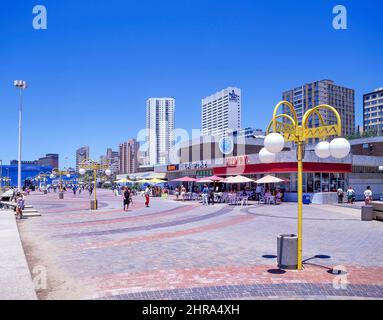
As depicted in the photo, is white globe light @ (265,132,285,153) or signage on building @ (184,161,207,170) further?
signage on building @ (184,161,207,170)

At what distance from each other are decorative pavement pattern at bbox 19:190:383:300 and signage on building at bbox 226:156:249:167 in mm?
20906

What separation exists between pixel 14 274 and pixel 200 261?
14.5 ft

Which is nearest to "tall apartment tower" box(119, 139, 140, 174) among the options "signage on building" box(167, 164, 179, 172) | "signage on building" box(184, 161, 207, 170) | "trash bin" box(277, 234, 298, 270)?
"signage on building" box(167, 164, 179, 172)

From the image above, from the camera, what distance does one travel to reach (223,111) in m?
162

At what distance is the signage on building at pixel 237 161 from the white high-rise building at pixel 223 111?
113 metres

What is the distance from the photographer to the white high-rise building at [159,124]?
157500 millimetres

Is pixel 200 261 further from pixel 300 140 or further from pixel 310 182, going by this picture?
pixel 310 182

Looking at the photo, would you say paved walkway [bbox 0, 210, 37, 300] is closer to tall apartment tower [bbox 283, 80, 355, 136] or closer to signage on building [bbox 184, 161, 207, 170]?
signage on building [bbox 184, 161, 207, 170]

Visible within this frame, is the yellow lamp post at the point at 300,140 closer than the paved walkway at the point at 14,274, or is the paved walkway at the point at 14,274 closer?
the paved walkway at the point at 14,274

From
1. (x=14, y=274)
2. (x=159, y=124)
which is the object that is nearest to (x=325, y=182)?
(x=14, y=274)

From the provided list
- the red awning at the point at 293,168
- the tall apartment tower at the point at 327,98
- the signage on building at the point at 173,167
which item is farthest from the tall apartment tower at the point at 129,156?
the red awning at the point at 293,168

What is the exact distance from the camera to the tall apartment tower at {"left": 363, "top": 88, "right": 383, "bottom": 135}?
146 m

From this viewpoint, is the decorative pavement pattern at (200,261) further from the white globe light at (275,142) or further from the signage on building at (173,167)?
the signage on building at (173,167)
